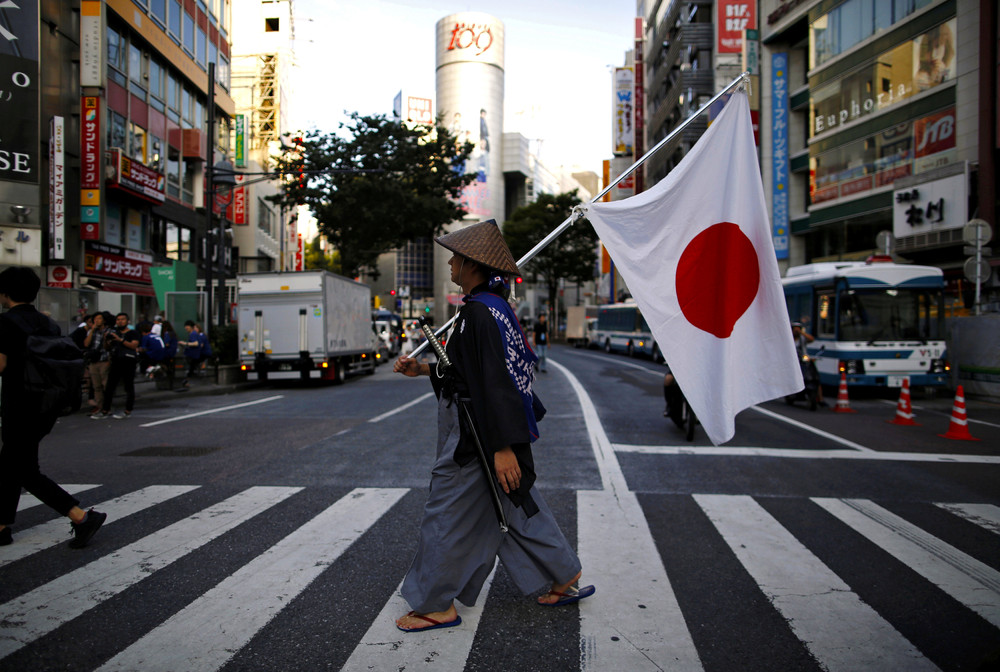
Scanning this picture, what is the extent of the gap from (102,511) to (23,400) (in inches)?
60.4

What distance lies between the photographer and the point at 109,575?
414cm

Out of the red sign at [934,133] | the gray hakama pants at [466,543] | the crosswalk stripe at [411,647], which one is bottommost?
the crosswalk stripe at [411,647]

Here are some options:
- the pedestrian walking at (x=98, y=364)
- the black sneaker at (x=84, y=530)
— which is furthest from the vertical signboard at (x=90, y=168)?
the black sneaker at (x=84, y=530)

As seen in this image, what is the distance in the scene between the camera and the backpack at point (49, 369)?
4.49m

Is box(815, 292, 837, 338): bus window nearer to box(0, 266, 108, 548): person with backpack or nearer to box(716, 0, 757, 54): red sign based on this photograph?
box(0, 266, 108, 548): person with backpack

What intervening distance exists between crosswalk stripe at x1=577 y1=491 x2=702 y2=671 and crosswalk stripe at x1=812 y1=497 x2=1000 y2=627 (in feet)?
5.01

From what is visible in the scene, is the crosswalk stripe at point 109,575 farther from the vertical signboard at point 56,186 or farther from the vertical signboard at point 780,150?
the vertical signboard at point 780,150

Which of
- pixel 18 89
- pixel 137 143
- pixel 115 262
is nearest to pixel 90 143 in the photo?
pixel 18 89

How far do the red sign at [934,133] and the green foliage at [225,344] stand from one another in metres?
22.2

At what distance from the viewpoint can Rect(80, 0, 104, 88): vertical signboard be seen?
826 inches

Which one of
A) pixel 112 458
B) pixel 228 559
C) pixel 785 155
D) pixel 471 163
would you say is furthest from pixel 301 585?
pixel 471 163

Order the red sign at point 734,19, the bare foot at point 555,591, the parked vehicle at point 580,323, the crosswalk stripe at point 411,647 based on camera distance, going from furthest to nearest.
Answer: the parked vehicle at point 580,323
the red sign at point 734,19
the bare foot at point 555,591
the crosswalk stripe at point 411,647

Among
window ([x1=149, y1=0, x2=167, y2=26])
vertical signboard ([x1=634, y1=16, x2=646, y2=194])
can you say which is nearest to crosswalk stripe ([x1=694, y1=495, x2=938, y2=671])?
window ([x1=149, y1=0, x2=167, y2=26])

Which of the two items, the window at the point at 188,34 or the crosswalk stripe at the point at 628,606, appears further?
the window at the point at 188,34
